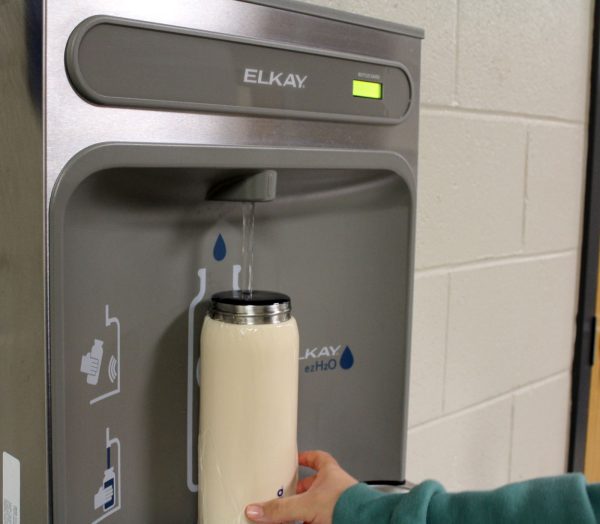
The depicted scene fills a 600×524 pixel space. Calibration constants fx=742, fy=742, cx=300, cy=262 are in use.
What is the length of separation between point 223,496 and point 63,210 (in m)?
0.24

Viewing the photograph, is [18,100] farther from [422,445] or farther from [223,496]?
[422,445]

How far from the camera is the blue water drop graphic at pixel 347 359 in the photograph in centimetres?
67

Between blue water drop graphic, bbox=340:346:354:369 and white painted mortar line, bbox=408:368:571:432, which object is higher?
blue water drop graphic, bbox=340:346:354:369

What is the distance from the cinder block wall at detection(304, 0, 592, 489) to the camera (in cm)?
87

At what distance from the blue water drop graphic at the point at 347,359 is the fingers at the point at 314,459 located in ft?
0.26

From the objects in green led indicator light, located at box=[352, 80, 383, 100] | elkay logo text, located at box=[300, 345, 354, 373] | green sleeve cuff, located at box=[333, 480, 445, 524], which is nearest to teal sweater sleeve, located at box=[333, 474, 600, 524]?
green sleeve cuff, located at box=[333, 480, 445, 524]

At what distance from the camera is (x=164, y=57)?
0.48 metres

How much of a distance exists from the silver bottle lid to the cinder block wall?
1.06ft

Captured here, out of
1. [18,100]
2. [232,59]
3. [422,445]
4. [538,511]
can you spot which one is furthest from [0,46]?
[422,445]

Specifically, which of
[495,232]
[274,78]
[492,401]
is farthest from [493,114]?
[274,78]

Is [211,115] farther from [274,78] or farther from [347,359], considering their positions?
[347,359]

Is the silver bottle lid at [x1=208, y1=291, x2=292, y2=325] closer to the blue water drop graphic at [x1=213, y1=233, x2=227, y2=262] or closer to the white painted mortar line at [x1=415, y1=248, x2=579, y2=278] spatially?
the blue water drop graphic at [x1=213, y1=233, x2=227, y2=262]

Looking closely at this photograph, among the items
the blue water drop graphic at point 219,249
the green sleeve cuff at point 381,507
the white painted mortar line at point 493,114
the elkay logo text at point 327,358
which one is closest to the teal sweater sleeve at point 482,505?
the green sleeve cuff at point 381,507

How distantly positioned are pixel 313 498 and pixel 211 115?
1.02ft
